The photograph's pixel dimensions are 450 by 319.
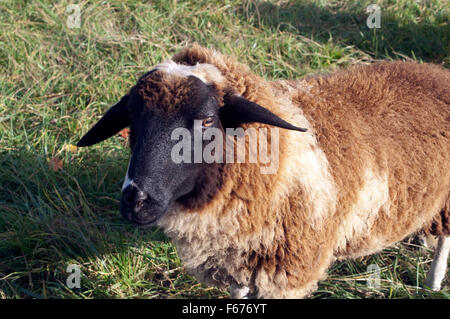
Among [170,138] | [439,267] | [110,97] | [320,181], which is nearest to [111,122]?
[170,138]

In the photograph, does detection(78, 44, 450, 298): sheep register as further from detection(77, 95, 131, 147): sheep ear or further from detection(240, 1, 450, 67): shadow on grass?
detection(240, 1, 450, 67): shadow on grass

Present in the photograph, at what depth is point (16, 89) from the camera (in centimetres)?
446

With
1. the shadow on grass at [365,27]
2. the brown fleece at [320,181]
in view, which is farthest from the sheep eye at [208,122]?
the shadow on grass at [365,27]

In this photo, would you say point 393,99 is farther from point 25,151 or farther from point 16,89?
point 16,89

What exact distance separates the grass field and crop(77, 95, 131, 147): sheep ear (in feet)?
2.66

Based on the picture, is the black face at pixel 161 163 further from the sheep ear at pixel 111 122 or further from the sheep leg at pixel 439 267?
the sheep leg at pixel 439 267

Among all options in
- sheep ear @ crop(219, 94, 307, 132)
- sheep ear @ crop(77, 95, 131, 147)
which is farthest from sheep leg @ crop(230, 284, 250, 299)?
sheep ear @ crop(77, 95, 131, 147)

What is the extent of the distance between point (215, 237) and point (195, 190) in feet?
1.04

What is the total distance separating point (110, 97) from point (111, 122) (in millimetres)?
1985

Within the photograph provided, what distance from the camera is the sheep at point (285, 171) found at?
2133 millimetres

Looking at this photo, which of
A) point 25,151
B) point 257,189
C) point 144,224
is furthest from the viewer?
point 25,151

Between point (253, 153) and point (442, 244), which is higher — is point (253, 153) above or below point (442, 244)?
above

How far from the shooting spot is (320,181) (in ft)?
7.59
